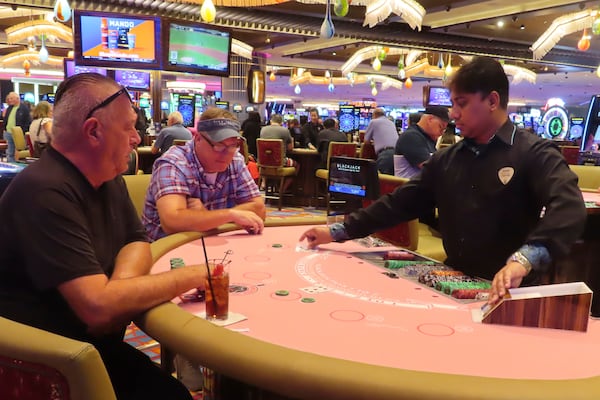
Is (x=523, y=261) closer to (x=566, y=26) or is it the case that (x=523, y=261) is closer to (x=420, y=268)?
(x=420, y=268)

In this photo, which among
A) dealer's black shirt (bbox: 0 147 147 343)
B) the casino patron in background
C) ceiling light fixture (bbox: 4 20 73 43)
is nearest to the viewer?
dealer's black shirt (bbox: 0 147 147 343)

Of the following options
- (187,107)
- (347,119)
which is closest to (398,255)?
(187,107)

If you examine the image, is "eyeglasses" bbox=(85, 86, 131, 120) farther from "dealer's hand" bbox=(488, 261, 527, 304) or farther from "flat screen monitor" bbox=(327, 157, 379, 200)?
"flat screen monitor" bbox=(327, 157, 379, 200)

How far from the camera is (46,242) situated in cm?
125

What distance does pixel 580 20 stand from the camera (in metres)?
7.10

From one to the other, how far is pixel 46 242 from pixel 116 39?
5.29 m

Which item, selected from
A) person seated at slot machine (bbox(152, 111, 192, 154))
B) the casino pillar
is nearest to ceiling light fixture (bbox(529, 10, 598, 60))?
person seated at slot machine (bbox(152, 111, 192, 154))

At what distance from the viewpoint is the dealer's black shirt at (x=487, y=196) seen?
5.97 feet

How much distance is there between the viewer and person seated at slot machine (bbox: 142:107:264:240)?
7.22 feet

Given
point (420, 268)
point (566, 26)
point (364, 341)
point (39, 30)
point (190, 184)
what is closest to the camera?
point (364, 341)

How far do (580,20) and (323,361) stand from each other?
7568 millimetres

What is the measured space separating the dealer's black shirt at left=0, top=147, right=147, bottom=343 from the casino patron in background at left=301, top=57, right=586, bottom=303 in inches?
34.8

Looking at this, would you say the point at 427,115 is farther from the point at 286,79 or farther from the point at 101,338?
the point at 286,79

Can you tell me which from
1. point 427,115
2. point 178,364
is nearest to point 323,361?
point 178,364
